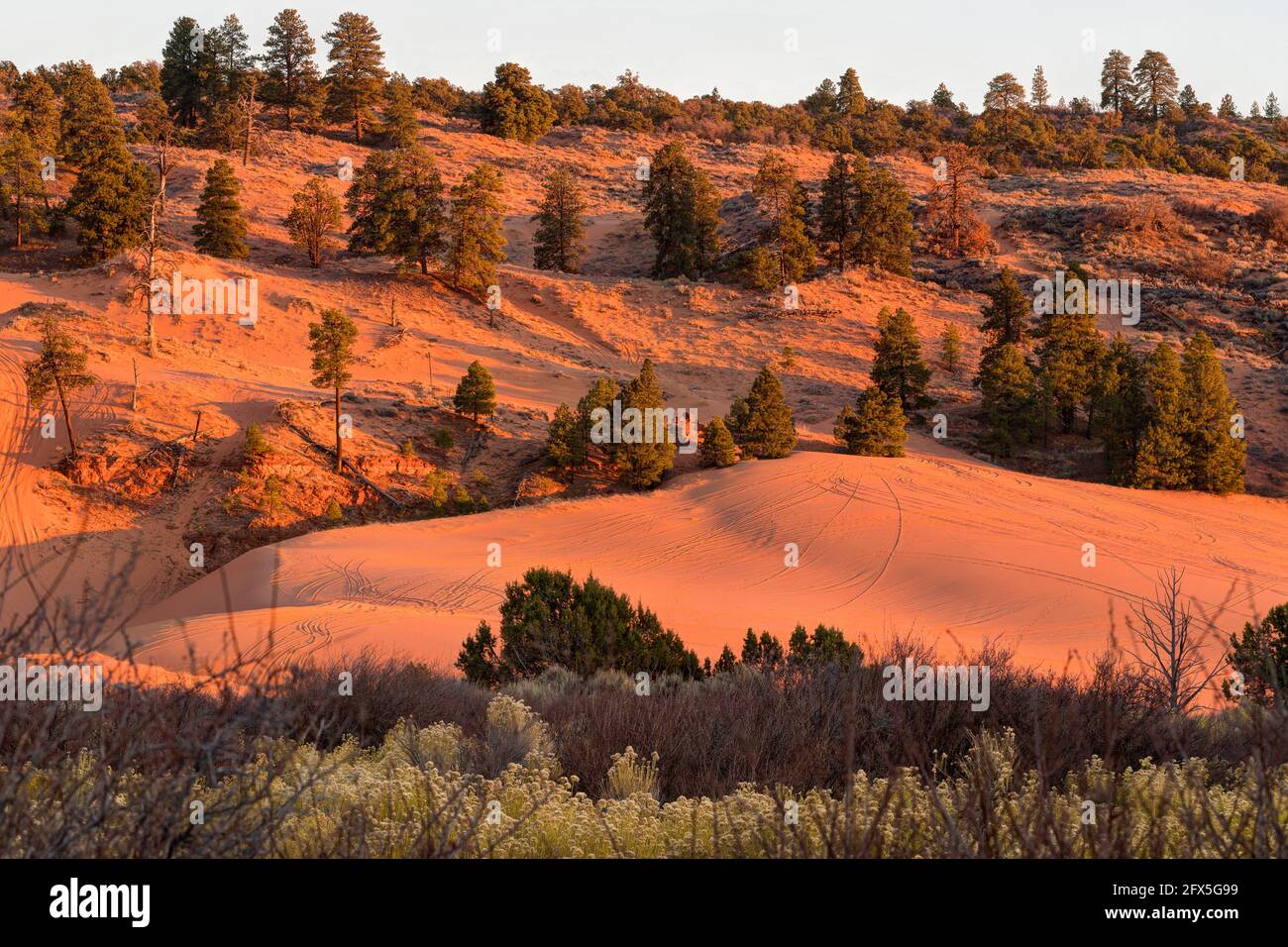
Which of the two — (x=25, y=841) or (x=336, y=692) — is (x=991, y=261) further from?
(x=25, y=841)

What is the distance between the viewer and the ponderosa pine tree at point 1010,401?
3609cm

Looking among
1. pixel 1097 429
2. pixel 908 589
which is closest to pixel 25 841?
pixel 908 589

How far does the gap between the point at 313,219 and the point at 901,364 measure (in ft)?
90.2

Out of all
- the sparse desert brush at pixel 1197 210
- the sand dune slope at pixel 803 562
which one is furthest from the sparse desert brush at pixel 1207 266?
the sand dune slope at pixel 803 562

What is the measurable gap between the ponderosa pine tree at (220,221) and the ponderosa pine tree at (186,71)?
85.9ft

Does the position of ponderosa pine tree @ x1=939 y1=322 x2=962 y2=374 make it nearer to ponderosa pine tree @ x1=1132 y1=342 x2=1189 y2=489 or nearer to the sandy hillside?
the sandy hillside

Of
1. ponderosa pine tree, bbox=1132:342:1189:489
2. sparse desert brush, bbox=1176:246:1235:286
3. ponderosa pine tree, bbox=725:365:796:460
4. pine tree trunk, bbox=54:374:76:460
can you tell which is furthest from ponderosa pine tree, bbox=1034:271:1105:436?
pine tree trunk, bbox=54:374:76:460

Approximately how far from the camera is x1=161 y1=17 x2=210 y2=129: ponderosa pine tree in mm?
68875

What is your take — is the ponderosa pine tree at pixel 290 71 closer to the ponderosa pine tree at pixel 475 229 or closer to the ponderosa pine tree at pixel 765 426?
the ponderosa pine tree at pixel 475 229

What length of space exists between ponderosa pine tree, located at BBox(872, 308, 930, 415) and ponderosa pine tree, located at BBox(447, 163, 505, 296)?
18.2 m

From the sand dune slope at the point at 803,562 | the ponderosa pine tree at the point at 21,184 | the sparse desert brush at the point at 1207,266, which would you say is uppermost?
the ponderosa pine tree at the point at 21,184

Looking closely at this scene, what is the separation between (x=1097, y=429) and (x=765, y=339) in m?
15.2
